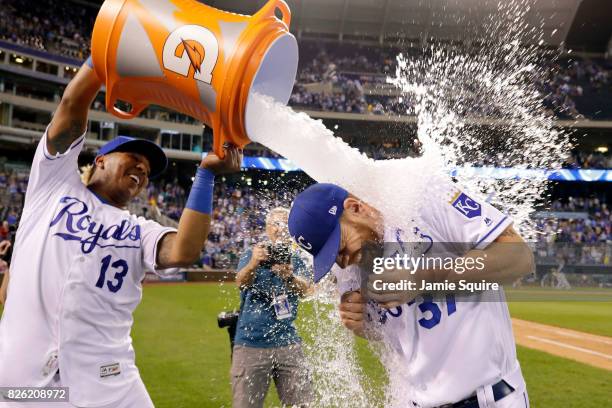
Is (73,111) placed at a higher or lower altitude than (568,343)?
higher

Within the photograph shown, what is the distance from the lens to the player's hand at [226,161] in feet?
6.49

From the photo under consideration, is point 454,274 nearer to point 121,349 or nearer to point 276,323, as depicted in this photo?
point 121,349

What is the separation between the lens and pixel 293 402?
4105 millimetres

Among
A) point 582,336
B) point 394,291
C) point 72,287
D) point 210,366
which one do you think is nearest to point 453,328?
point 394,291

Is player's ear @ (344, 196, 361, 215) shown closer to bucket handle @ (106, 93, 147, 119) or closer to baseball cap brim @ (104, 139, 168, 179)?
bucket handle @ (106, 93, 147, 119)

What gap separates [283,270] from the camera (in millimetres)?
4363

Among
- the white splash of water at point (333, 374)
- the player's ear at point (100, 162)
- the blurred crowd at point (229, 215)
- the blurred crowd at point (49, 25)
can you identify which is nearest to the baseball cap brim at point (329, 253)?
the player's ear at point (100, 162)

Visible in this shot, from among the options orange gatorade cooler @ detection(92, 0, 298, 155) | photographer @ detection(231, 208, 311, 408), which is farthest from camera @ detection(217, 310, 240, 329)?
orange gatorade cooler @ detection(92, 0, 298, 155)

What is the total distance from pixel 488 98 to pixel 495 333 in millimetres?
18541

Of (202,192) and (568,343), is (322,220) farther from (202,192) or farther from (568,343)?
(568,343)

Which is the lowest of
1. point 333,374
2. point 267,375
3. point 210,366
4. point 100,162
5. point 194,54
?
point 210,366

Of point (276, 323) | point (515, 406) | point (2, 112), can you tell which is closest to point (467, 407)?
point (515, 406)

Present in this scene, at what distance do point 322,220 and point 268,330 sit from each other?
2444mm

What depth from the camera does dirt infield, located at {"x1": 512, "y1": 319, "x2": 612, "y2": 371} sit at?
28.6 ft
